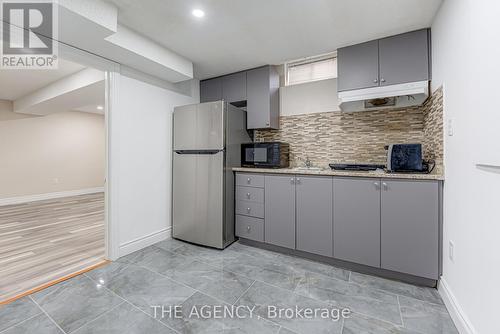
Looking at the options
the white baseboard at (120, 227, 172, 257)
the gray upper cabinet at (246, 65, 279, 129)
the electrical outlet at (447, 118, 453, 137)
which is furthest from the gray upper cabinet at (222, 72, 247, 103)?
the electrical outlet at (447, 118, 453, 137)

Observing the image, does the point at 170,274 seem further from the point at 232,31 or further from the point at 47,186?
the point at 47,186

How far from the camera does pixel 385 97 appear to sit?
7.43 feet

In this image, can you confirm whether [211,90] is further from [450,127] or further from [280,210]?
[450,127]

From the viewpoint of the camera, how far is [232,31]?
221cm

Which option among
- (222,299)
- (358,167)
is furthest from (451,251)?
(222,299)

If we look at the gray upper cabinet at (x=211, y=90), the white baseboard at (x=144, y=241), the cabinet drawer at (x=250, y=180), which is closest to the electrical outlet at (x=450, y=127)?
the cabinet drawer at (x=250, y=180)

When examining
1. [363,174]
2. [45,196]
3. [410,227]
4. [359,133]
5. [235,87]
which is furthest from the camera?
[45,196]

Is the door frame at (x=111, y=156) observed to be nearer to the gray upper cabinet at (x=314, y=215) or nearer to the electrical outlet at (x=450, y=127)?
the gray upper cabinet at (x=314, y=215)

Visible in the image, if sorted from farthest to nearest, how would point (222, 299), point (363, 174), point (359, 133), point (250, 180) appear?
point (250, 180)
point (359, 133)
point (363, 174)
point (222, 299)

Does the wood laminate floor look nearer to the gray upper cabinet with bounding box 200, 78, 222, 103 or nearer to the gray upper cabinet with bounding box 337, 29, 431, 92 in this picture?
the gray upper cabinet with bounding box 200, 78, 222, 103

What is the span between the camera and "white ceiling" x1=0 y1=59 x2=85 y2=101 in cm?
338

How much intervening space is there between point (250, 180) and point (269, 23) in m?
1.67

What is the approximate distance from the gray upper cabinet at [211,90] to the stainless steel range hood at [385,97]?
1.79m

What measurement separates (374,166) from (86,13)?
2907 millimetres
